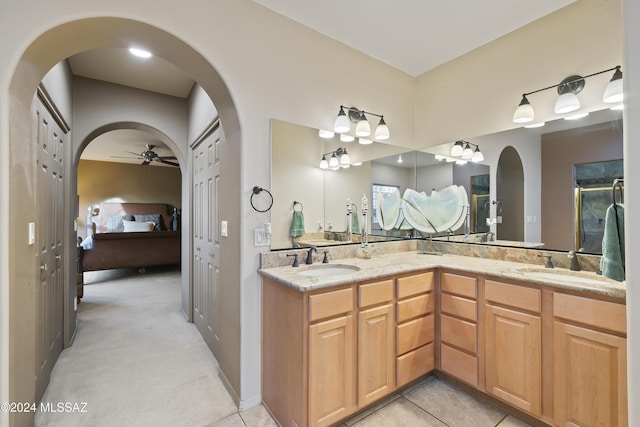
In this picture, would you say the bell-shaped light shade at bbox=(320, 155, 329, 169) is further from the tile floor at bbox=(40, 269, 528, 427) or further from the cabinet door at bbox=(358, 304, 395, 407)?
the tile floor at bbox=(40, 269, 528, 427)

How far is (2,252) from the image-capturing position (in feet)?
3.99

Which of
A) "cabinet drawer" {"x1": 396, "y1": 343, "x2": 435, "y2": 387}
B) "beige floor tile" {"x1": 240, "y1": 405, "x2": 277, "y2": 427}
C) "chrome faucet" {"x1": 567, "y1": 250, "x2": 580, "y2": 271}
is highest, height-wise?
"chrome faucet" {"x1": 567, "y1": 250, "x2": 580, "y2": 271}

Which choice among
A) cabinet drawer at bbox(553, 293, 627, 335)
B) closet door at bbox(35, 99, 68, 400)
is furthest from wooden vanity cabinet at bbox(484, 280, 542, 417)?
closet door at bbox(35, 99, 68, 400)

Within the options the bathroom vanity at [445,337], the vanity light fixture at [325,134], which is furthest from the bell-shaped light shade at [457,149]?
the vanity light fixture at [325,134]

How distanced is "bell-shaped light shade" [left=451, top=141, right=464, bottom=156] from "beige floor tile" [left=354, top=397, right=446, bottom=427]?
227 centimetres

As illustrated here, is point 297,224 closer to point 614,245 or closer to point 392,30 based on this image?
point 392,30

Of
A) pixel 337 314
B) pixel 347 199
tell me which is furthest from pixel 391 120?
pixel 337 314

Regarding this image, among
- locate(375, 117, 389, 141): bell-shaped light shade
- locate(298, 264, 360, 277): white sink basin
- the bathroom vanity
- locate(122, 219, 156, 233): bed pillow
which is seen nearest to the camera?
the bathroom vanity

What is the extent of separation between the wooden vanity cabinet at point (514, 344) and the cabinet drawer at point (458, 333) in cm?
10

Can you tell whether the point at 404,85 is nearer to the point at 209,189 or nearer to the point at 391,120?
the point at 391,120

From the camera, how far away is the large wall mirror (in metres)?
1.94

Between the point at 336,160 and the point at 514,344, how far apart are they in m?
1.90

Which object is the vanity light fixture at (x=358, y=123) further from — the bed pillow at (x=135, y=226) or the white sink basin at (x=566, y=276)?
the bed pillow at (x=135, y=226)

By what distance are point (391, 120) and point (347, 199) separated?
3.40 ft
